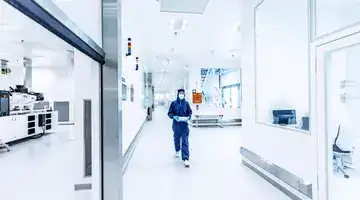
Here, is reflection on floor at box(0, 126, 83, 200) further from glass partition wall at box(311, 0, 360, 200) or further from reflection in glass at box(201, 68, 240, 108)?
reflection in glass at box(201, 68, 240, 108)

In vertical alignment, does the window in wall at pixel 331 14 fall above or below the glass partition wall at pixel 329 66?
above

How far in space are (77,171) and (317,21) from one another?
4470 mm

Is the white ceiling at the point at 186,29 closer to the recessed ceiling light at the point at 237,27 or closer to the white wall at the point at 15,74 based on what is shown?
the recessed ceiling light at the point at 237,27

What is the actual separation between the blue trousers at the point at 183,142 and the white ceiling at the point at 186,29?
2.11 meters

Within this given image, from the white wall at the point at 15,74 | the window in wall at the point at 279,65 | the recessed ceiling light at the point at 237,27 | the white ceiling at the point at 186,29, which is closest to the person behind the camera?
the window in wall at the point at 279,65

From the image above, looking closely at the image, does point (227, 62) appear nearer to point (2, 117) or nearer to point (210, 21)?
point (210, 21)

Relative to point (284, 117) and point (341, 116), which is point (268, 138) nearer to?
point (284, 117)

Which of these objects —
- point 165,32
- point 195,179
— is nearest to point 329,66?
point 195,179

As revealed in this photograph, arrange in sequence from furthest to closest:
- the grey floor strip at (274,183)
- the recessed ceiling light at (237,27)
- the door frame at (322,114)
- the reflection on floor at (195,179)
→ the recessed ceiling light at (237,27) → the reflection on floor at (195,179) → the grey floor strip at (274,183) → the door frame at (322,114)

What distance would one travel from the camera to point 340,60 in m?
4.43

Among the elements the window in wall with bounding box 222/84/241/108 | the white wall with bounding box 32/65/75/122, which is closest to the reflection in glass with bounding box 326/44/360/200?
the window in wall with bounding box 222/84/241/108

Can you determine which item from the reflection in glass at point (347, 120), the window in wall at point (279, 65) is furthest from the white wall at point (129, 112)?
the reflection in glass at point (347, 120)

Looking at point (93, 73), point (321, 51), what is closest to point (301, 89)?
point (321, 51)

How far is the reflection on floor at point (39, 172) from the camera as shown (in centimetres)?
343
